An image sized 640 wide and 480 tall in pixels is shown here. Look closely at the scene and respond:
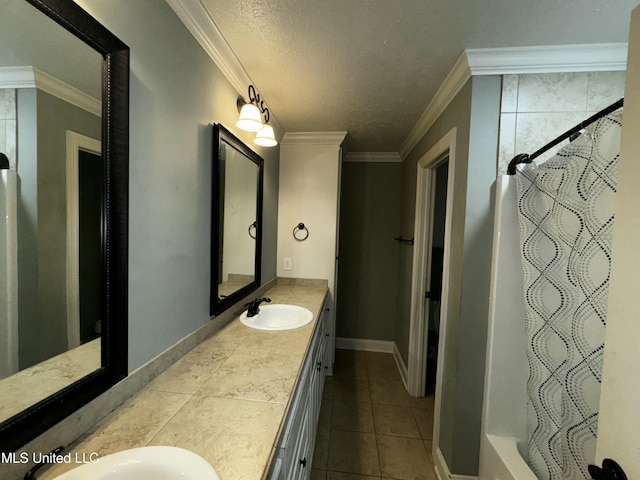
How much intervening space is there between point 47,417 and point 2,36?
0.80 metres

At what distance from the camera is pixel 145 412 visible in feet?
2.46

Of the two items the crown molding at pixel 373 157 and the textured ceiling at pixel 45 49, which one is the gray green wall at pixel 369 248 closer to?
the crown molding at pixel 373 157

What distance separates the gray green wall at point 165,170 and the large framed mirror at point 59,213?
65 millimetres

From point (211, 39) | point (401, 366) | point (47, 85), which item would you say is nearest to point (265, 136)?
point (211, 39)

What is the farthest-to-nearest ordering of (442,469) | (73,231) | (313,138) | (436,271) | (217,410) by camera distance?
(436,271), (313,138), (442,469), (217,410), (73,231)

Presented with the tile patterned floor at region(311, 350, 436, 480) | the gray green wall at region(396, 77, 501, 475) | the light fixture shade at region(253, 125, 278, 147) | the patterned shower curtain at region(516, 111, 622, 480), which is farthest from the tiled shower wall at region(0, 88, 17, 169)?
the tile patterned floor at region(311, 350, 436, 480)

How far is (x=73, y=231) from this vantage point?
0.64 metres

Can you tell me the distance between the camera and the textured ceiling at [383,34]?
1004 millimetres

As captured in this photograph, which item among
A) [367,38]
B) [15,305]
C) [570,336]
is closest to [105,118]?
[15,305]

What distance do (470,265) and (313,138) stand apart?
5.73ft

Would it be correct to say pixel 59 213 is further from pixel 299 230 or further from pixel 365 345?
pixel 365 345

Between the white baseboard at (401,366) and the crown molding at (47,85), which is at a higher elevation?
the crown molding at (47,85)

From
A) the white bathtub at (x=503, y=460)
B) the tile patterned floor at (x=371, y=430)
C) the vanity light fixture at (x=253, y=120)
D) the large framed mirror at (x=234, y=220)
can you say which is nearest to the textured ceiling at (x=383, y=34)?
the vanity light fixture at (x=253, y=120)

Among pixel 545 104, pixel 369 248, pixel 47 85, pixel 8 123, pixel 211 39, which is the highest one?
pixel 211 39
